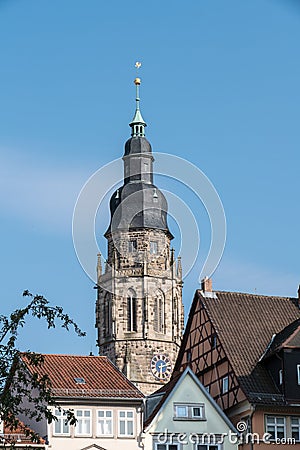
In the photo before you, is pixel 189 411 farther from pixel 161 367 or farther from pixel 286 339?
pixel 161 367

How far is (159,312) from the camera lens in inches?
4532

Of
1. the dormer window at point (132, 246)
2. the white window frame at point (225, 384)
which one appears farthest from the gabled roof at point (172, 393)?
the dormer window at point (132, 246)

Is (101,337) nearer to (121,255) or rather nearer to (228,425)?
(121,255)

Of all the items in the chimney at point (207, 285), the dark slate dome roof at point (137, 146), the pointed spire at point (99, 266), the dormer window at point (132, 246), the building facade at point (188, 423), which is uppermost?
the dark slate dome roof at point (137, 146)

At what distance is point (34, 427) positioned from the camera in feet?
159

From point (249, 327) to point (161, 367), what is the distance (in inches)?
2275

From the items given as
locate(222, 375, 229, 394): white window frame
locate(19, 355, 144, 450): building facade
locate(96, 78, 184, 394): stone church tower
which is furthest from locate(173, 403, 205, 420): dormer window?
locate(96, 78, 184, 394): stone church tower

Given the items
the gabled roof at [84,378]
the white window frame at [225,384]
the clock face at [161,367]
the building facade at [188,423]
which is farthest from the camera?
the clock face at [161,367]

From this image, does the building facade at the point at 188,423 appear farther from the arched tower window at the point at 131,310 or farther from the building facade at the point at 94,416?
the arched tower window at the point at 131,310

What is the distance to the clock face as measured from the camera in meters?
111

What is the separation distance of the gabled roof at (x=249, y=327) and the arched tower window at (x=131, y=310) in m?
54.5

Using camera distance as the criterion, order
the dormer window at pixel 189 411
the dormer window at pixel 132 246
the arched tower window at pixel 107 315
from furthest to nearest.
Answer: the dormer window at pixel 132 246 < the arched tower window at pixel 107 315 < the dormer window at pixel 189 411

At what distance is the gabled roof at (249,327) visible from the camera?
5033 centimetres

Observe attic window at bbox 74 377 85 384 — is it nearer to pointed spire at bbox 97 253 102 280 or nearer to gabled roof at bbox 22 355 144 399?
gabled roof at bbox 22 355 144 399
